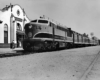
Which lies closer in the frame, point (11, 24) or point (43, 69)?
point (43, 69)

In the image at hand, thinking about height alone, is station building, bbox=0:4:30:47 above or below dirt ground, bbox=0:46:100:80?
above

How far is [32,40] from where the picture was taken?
10.1 metres

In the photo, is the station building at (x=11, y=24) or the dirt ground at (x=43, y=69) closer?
the dirt ground at (x=43, y=69)

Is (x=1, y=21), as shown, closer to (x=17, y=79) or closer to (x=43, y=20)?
(x=43, y=20)

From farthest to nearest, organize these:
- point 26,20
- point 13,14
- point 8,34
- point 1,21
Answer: point 26,20 → point 13,14 → point 8,34 → point 1,21

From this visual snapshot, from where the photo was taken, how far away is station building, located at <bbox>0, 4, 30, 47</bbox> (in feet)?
64.3

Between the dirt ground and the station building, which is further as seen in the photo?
the station building

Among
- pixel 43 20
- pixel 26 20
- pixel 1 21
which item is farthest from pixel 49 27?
pixel 26 20

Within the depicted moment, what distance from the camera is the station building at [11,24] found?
19.6 metres

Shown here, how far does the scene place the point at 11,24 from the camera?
21.3 meters

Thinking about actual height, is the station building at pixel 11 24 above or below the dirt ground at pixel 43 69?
above

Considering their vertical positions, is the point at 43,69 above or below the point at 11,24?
below

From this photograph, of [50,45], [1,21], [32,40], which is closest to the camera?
[32,40]

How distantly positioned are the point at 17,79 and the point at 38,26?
25.7 ft
